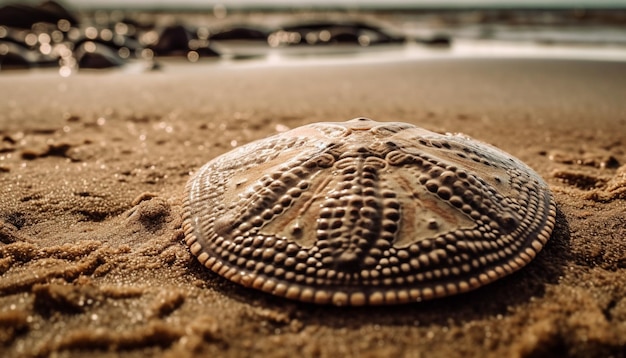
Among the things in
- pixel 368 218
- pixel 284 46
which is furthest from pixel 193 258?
pixel 284 46

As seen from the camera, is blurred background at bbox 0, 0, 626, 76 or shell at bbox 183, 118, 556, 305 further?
blurred background at bbox 0, 0, 626, 76

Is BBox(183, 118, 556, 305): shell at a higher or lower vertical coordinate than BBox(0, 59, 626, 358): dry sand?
higher

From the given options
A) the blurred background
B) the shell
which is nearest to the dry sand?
the shell

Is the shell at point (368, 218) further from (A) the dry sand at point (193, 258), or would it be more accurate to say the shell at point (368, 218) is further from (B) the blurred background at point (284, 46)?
(B) the blurred background at point (284, 46)

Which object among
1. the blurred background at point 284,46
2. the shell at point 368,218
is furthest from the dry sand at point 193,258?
the blurred background at point 284,46

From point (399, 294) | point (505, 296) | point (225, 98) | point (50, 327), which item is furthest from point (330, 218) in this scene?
point (225, 98)

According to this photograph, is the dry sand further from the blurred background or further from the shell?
the blurred background

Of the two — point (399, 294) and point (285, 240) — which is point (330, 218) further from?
point (399, 294)
